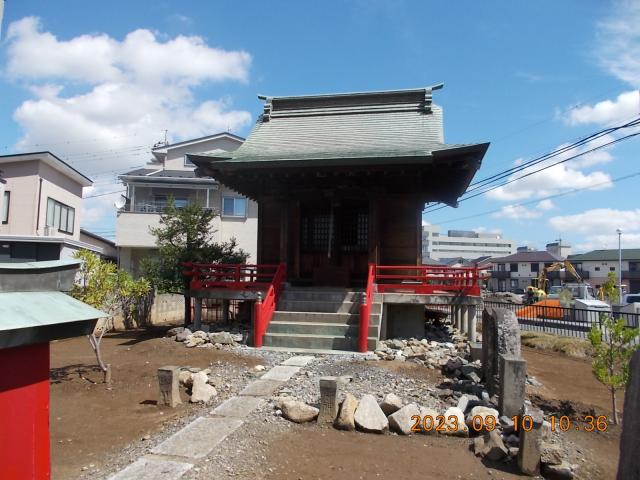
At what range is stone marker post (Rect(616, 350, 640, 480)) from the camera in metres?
3.10

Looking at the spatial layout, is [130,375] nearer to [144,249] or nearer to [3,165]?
[3,165]

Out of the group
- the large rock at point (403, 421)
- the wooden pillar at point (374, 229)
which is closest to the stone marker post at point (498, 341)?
the large rock at point (403, 421)

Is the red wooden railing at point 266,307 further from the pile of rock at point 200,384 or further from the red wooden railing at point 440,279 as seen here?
the red wooden railing at point 440,279

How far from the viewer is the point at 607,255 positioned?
7106 centimetres

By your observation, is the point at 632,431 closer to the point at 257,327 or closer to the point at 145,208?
the point at 257,327

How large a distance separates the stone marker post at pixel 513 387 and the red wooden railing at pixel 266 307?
21.0ft

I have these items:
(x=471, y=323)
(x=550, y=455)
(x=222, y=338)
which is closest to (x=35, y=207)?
(x=222, y=338)

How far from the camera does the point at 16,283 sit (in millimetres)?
3025

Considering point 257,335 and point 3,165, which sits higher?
A: point 3,165

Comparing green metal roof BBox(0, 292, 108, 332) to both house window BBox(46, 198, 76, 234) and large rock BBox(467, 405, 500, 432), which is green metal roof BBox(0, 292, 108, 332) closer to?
large rock BBox(467, 405, 500, 432)

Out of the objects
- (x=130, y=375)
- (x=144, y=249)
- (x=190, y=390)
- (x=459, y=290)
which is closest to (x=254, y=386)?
(x=190, y=390)

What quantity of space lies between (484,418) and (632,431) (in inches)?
137

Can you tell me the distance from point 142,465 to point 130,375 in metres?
4.81

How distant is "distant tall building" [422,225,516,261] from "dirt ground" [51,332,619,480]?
130041 millimetres
